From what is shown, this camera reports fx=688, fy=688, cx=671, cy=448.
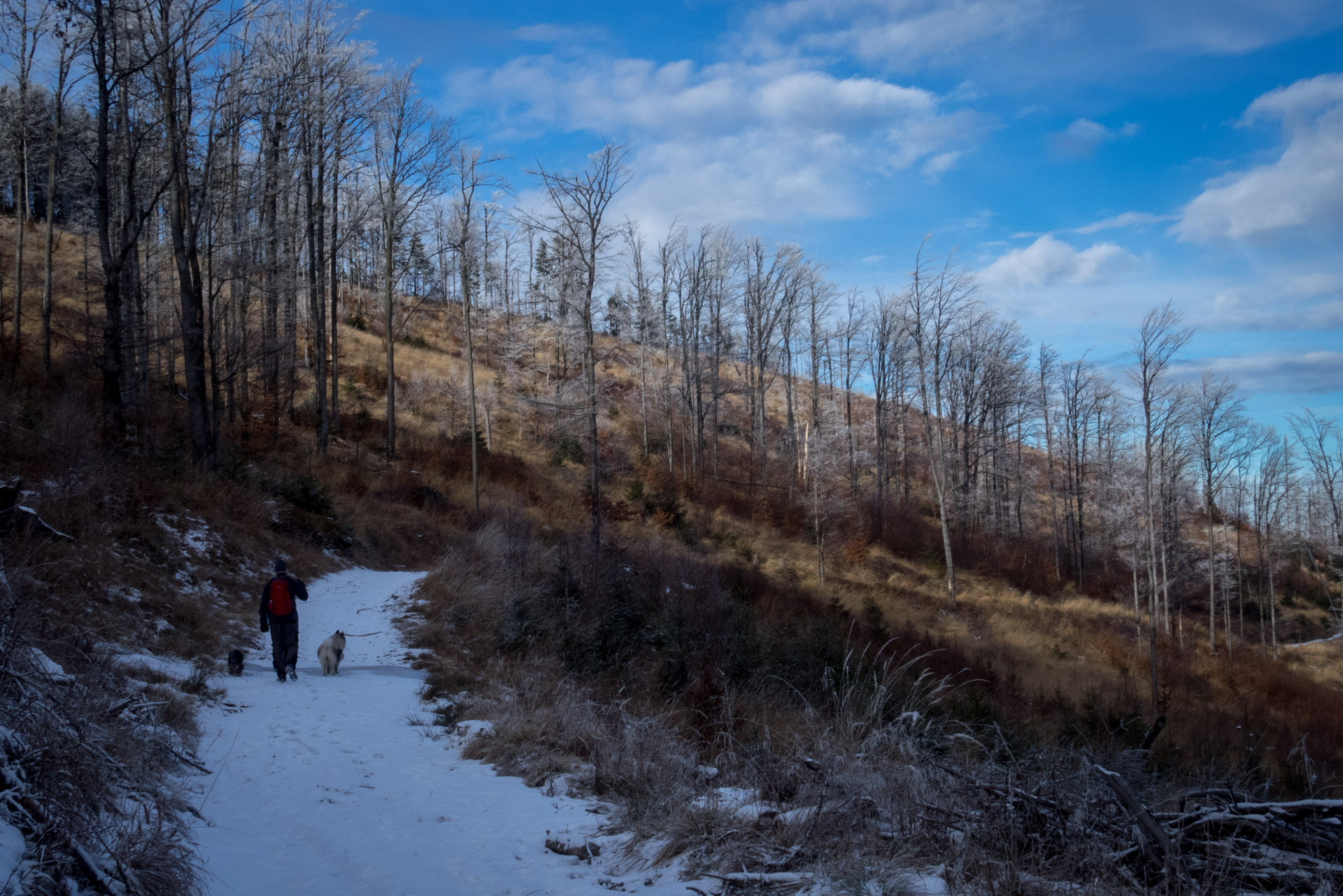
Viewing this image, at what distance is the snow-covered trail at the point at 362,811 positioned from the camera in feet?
11.8

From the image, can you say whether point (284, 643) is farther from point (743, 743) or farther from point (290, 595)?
point (743, 743)

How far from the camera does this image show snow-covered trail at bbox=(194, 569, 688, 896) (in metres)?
3.59

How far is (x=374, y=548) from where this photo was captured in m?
17.8

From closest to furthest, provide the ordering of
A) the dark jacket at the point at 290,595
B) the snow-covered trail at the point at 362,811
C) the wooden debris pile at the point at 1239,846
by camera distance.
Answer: the wooden debris pile at the point at 1239,846
the snow-covered trail at the point at 362,811
the dark jacket at the point at 290,595

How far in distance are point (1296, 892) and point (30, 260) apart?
138 ft

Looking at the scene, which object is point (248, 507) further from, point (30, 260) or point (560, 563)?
point (30, 260)

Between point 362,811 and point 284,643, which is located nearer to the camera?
point 362,811

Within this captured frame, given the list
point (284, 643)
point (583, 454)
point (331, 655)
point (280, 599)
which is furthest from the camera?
point (583, 454)

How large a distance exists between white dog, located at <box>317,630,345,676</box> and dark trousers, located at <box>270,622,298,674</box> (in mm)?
323

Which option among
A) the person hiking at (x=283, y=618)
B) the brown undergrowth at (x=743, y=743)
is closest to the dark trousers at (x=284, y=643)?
the person hiking at (x=283, y=618)

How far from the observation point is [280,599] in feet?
28.2

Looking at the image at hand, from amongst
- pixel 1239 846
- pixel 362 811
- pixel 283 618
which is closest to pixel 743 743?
pixel 362 811

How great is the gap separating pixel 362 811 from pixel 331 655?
4877mm

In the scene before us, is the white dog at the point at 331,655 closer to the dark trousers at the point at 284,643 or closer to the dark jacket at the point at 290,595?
the dark trousers at the point at 284,643
